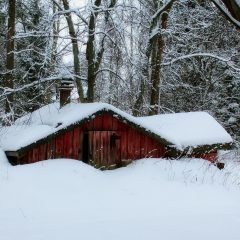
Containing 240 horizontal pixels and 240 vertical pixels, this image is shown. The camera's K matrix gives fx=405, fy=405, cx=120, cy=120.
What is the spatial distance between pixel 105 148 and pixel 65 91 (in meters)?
2.83

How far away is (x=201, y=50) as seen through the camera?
20.7m

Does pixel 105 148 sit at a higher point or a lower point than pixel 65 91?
lower

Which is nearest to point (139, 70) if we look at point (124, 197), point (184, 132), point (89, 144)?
point (184, 132)

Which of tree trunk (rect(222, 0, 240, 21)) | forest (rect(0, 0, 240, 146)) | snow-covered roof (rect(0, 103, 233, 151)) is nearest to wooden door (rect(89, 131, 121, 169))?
snow-covered roof (rect(0, 103, 233, 151))

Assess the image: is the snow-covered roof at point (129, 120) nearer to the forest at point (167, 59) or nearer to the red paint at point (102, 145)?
the red paint at point (102, 145)

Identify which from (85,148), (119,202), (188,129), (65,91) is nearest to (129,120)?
(85,148)

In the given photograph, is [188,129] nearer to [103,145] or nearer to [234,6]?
[103,145]

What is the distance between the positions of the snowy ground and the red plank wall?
0.69 meters

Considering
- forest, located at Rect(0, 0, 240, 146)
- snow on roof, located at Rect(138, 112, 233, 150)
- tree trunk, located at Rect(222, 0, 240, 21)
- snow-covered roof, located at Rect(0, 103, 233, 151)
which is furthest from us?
→ forest, located at Rect(0, 0, 240, 146)

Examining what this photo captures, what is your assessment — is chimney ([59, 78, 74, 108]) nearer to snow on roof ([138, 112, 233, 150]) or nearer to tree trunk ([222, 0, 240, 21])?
snow on roof ([138, 112, 233, 150])

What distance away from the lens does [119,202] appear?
842 centimetres

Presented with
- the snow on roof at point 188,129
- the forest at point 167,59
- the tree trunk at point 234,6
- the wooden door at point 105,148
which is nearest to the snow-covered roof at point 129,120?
the snow on roof at point 188,129

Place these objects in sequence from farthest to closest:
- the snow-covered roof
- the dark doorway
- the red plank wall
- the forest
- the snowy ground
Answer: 1. the forest
2. the dark doorway
3. the red plank wall
4. the snow-covered roof
5. the snowy ground

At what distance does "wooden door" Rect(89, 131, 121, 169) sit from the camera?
42.0 ft
